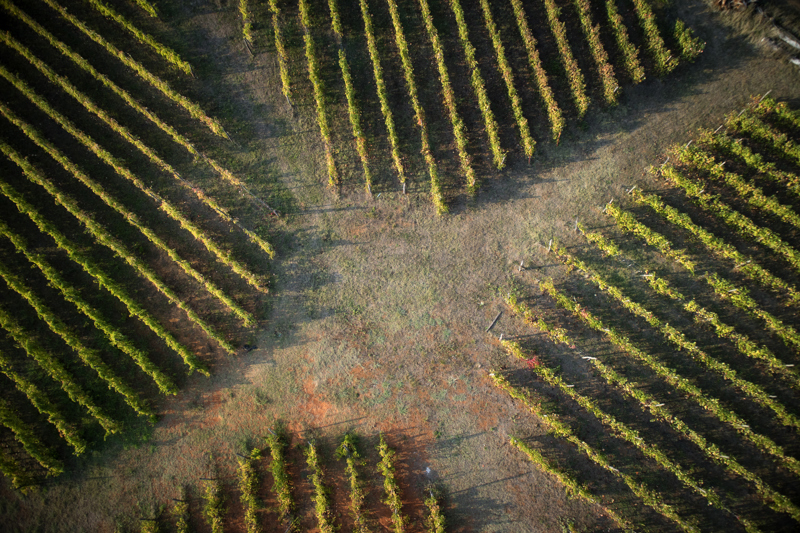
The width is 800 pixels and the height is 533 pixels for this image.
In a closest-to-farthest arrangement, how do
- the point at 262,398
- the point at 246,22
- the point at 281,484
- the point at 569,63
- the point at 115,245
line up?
the point at 281,484 → the point at 262,398 → the point at 115,245 → the point at 569,63 → the point at 246,22

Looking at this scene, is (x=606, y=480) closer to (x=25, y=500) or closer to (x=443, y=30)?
(x=443, y=30)

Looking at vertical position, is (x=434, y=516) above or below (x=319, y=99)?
below

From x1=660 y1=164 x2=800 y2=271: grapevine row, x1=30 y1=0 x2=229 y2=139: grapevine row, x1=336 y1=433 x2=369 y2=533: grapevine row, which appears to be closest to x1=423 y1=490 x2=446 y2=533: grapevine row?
x1=336 y1=433 x2=369 y2=533: grapevine row

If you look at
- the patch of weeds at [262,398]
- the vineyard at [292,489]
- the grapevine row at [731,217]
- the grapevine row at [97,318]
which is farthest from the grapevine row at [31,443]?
the grapevine row at [731,217]

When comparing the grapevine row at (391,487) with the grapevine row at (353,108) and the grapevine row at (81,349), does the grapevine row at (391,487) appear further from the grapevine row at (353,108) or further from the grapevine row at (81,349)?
the grapevine row at (353,108)

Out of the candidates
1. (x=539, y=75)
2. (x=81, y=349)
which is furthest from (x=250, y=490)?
(x=539, y=75)

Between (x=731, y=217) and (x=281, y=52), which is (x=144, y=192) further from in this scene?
(x=731, y=217)

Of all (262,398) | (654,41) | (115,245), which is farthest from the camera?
(654,41)

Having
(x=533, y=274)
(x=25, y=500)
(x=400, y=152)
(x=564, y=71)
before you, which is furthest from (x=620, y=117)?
(x=25, y=500)
